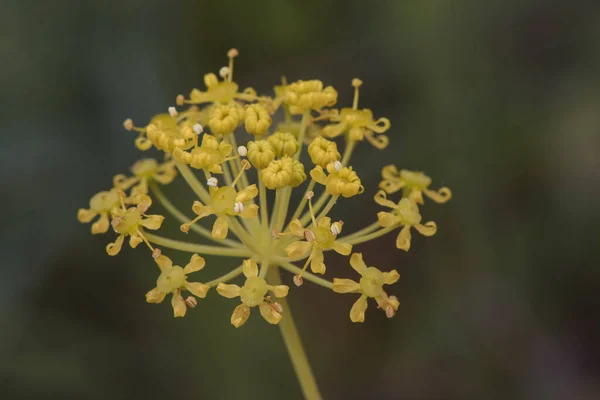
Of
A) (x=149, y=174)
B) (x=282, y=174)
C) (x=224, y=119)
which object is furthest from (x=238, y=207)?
(x=149, y=174)

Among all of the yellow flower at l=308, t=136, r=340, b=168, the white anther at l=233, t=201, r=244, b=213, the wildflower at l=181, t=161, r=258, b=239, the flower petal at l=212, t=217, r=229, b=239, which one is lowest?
the flower petal at l=212, t=217, r=229, b=239

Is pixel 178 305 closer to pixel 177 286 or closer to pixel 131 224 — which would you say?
pixel 177 286

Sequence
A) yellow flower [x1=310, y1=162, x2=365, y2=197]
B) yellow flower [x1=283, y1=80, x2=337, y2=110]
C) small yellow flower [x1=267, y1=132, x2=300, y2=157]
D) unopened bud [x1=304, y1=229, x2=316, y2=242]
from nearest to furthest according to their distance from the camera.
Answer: unopened bud [x1=304, y1=229, x2=316, y2=242]
yellow flower [x1=310, y1=162, x2=365, y2=197]
small yellow flower [x1=267, y1=132, x2=300, y2=157]
yellow flower [x1=283, y1=80, x2=337, y2=110]

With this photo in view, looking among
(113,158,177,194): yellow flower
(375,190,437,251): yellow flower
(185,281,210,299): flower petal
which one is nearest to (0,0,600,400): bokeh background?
(113,158,177,194): yellow flower

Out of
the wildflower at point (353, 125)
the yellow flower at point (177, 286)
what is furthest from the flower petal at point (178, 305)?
the wildflower at point (353, 125)

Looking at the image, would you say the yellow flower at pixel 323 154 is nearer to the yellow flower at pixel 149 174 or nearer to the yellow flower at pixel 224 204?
the yellow flower at pixel 224 204

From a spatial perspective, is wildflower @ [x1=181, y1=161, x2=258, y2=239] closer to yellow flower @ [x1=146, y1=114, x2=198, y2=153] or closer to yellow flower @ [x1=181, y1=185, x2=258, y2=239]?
yellow flower @ [x1=181, y1=185, x2=258, y2=239]

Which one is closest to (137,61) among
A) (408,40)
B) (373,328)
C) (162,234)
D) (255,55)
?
(255,55)
